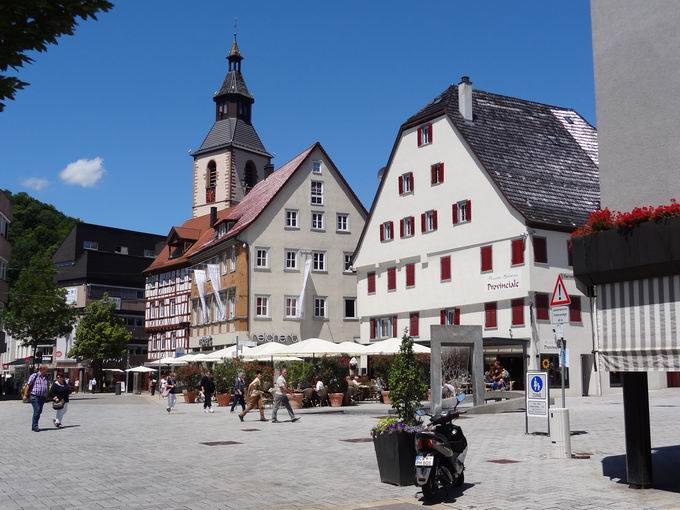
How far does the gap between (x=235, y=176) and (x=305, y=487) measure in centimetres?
8096

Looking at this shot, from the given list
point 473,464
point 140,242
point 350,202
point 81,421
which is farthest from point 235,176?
point 473,464

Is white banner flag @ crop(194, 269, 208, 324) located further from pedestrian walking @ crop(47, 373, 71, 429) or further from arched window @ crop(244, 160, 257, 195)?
pedestrian walking @ crop(47, 373, 71, 429)

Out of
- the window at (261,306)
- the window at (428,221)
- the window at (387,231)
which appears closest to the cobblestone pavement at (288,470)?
the window at (428,221)

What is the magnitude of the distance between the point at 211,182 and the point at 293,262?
118ft

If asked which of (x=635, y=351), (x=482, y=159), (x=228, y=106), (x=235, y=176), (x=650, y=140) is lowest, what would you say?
(x=635, y=351)

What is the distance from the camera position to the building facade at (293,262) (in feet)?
193

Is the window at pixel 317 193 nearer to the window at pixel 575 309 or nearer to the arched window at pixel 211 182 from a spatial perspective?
the window at pixel 575 309

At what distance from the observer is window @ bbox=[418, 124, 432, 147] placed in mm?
48469

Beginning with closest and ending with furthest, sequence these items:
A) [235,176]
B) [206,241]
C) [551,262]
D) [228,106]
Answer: [551,262], [206,241], [235,176], [228,106]

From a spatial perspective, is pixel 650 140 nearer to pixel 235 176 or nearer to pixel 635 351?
pixel 635 351

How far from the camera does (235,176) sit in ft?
299

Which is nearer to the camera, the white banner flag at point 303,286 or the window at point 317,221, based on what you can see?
the white banner flag at point 303,286

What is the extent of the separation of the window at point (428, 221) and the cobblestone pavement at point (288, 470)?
25.5m

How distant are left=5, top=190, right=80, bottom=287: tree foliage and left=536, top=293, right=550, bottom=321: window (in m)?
65.2
